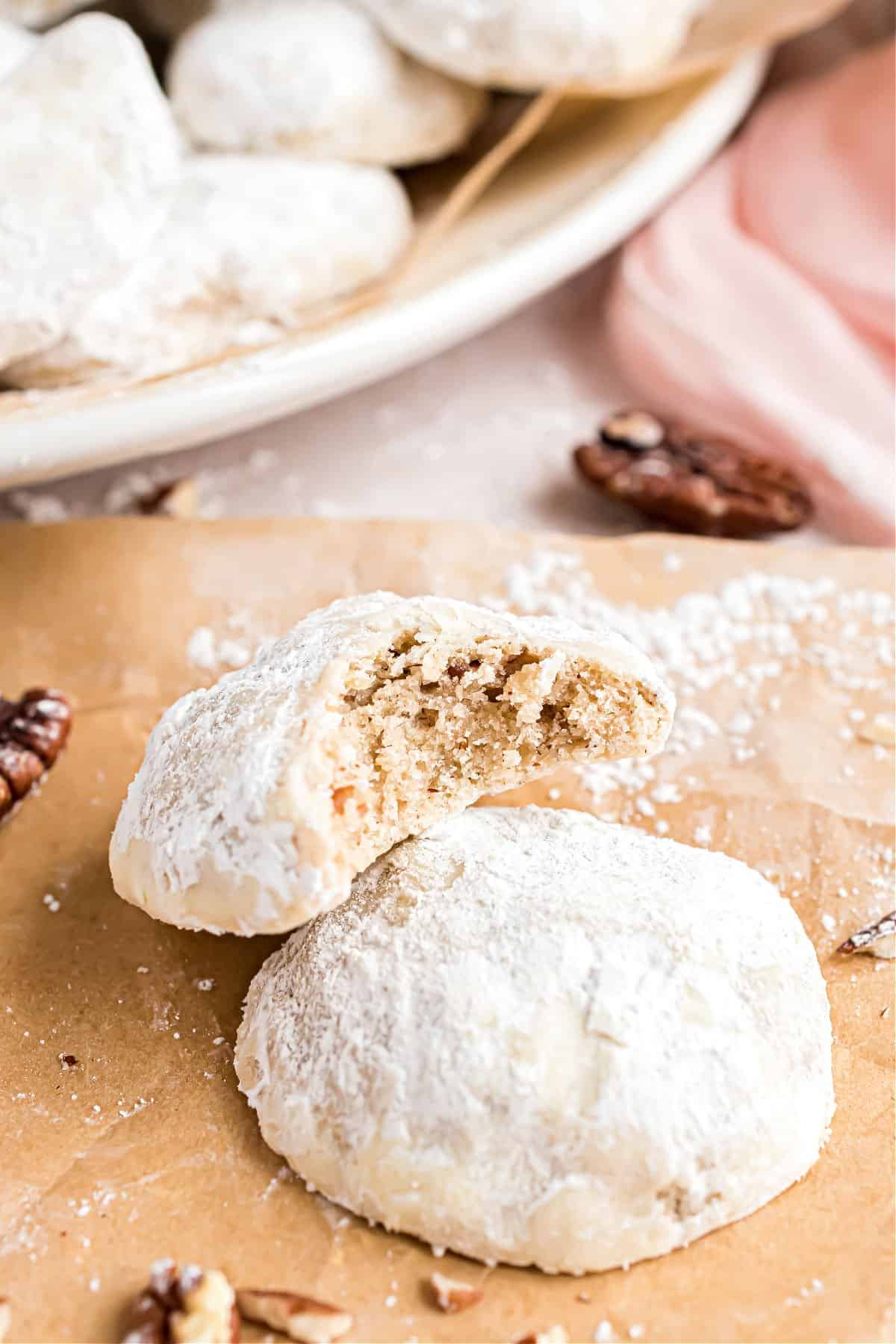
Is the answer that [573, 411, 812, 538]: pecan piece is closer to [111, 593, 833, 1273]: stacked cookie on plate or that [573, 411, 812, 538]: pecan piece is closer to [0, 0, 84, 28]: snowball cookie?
[111, 593, 833, 1273]: stacked cookie on plate

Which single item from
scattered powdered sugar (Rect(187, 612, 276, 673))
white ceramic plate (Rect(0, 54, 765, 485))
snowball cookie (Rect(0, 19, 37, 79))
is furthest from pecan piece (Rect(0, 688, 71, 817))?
snowball cookie (Rect(0, 19, 37, 79))

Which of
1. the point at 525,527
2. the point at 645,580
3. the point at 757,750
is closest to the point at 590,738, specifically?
the point at 757,750

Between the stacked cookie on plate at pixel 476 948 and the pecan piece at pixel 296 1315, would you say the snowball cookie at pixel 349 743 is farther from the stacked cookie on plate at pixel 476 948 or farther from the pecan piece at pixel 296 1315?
the pecan piece at pixel 296 1315

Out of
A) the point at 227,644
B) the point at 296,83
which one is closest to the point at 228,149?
the point at 296,83

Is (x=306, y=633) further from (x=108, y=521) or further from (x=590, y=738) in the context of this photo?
(x=108, y=521)

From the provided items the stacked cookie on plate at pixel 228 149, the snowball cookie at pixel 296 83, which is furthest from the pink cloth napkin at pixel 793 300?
the snowball cookie at pixel 296 83

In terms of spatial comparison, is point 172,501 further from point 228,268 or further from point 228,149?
point 228,149
